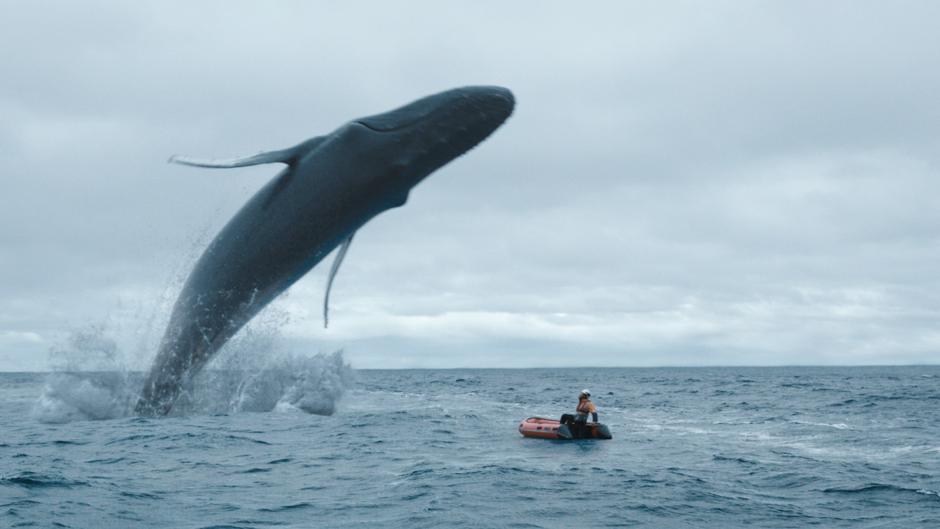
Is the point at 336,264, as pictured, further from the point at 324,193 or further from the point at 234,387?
the point at 234,387

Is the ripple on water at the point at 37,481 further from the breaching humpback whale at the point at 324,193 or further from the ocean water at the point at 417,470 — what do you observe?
the breaching humpback whale at the point at 324,193

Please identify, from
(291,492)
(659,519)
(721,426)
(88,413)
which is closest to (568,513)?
(659,519)

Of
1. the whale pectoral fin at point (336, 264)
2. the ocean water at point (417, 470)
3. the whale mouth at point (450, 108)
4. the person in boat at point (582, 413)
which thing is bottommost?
the ocean water at point (417, 470)

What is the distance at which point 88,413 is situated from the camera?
83.4ft

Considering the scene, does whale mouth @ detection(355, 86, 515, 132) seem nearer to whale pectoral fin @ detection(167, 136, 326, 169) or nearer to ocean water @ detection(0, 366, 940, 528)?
whale pectoral fin @ detection(167, 136, 326, 169)

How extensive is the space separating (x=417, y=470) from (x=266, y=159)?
10047 mm

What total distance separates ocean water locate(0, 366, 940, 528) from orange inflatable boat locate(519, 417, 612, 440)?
27 cm

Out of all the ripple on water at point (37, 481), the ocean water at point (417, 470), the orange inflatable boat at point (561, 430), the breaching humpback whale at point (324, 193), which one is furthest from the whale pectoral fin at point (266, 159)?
the orange inflatable boat at point (561, 430)

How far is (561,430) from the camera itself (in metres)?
25.3

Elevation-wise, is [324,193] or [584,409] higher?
[324,193]

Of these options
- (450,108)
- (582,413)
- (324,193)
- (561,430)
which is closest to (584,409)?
(582,413)

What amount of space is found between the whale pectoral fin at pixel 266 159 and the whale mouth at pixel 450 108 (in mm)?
622

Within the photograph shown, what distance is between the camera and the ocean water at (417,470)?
1333cm

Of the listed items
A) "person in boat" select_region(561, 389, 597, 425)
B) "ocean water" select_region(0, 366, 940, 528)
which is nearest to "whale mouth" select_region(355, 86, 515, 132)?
"ocean water" select_region(0, 366, 940, 528)
